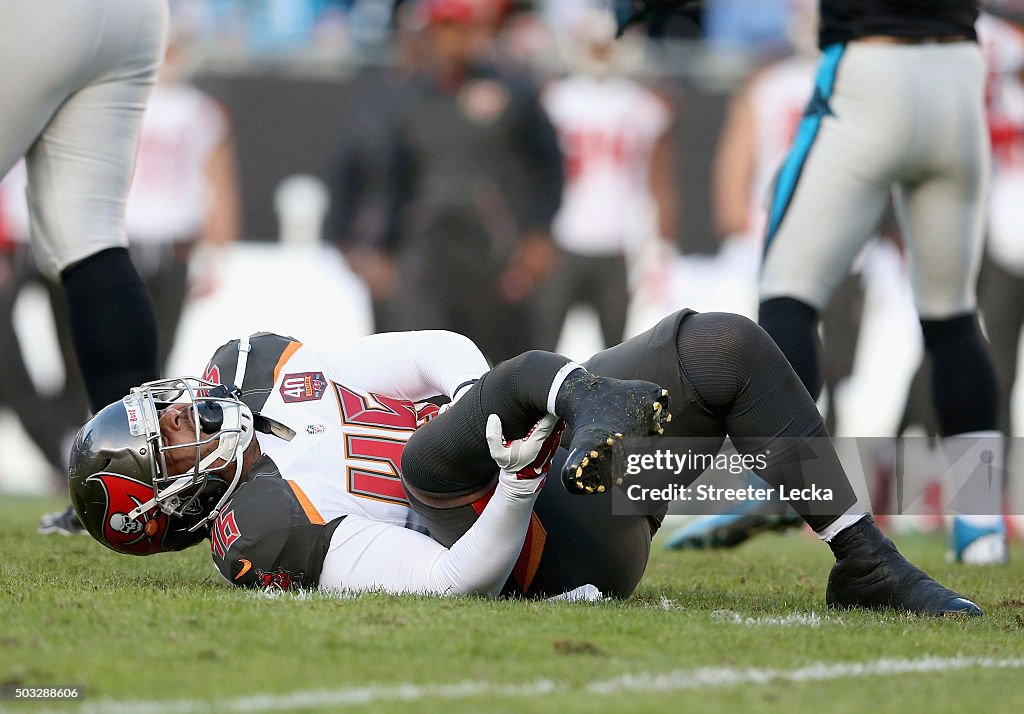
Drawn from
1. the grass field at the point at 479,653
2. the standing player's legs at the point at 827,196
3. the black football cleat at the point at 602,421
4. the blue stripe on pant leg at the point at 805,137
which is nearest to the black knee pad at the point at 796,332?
the standing player's legs at the point at 827,196

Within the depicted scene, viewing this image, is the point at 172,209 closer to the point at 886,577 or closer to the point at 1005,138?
the point at 1005,138

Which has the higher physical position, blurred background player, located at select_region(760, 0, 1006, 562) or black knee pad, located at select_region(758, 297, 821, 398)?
blurred background player, located at select_region(760, 0, 1006, 562)

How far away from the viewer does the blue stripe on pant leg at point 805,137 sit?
4.32 m

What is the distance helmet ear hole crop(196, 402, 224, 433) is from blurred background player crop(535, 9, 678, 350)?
557cm

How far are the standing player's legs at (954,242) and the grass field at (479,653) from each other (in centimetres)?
111

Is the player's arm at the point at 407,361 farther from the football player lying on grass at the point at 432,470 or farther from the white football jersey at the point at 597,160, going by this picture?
the white football jersey at the point at 597,160

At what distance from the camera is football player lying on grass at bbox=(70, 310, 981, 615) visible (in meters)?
2.98

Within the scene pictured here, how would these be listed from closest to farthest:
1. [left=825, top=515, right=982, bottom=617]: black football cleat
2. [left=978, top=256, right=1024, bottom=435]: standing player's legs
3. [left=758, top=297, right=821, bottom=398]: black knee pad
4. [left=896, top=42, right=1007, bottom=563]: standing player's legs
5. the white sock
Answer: the white sock → [left=825, top=515, right=982, bottom=617]: black football cleat → [left=758, top=297, right=821, bottom=398]: black knee pad → [left=896, top=42, right=1007, bottom=563]: standing player's legs → [left=978, top=256, right=1024, bottom=435]: standing player's legs

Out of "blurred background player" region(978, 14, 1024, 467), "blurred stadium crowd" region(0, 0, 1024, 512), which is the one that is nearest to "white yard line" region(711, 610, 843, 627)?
"blurred stadium crowd" region(0, 0, 1024, 512)

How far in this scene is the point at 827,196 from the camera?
4.24 meters

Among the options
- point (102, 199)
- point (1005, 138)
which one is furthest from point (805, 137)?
point (1005, 138)

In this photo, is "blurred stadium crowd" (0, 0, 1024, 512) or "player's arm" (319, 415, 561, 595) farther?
"blurred stadium crowd" (0, 0, 1024, 512)

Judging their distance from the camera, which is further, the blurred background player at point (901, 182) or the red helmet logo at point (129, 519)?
the blurred background player at point (901, 182)

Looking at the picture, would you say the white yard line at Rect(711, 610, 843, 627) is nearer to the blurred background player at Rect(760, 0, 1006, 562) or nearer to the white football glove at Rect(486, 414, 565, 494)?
the white football glove at Rect(486, 414, 565, 494)
